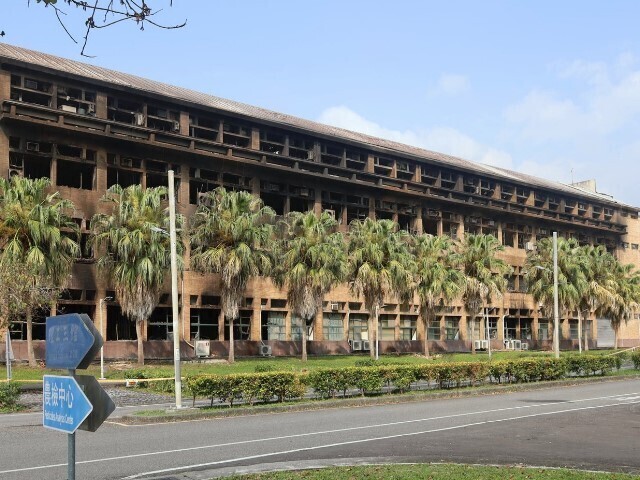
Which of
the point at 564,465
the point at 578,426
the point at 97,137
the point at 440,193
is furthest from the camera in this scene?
the point at 440,193

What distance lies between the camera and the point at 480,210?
77.4m

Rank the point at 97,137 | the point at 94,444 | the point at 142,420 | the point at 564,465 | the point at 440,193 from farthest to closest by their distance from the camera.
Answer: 1. the point at 440,193
2. the point at 97,137
3. the point at 142,420
4. the point at 94,444
5. the point at 564,465

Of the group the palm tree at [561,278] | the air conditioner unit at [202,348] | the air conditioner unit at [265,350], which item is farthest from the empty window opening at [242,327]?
the palm tree at [561,278]

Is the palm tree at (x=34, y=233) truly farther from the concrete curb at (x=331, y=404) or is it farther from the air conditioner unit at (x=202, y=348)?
the concrete curb at (x=331, y=404)

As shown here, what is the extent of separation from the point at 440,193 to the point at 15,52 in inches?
1571

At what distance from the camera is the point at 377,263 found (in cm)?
5256

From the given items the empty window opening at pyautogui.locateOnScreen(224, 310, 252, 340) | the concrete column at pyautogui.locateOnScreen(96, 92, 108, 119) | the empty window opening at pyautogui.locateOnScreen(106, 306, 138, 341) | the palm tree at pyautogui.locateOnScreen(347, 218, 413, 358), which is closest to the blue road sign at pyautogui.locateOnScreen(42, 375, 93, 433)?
the empty window opening at pyautogui.locateOnScreen(106, 306, 138, 341)

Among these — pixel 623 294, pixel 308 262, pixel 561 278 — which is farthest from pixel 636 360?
pixel 623 294

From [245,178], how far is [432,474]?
48.6 meters

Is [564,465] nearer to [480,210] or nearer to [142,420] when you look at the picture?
[142,420]

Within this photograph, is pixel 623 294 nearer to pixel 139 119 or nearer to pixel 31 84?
pixel 139 119

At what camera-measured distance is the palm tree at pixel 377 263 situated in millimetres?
52062

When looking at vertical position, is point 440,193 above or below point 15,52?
below

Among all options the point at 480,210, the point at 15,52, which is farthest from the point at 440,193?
the point at 15,52
